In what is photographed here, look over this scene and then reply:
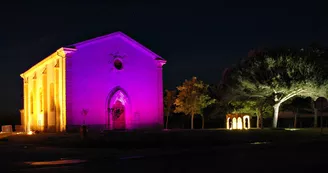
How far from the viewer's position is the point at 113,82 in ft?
130

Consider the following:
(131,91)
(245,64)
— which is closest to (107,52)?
(131,91)

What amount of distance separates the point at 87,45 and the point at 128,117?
28.1ft

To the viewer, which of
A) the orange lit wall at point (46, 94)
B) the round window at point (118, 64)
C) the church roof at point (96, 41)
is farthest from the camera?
the round window at point (118, 64)

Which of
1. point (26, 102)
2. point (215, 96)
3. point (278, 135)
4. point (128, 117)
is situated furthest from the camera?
point (215, 96)

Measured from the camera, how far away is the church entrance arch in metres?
39.4

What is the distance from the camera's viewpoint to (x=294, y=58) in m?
38.1

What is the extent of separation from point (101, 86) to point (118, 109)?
3160 millimetres

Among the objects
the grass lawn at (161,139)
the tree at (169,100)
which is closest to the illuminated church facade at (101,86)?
the grass lawn at (161,139)

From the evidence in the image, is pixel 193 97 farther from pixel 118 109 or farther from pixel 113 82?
pixel 113 82

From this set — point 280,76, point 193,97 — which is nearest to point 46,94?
point 193,97

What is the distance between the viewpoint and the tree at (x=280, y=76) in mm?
37875

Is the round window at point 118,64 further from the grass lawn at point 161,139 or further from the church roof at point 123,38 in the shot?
the grass lawn at point 161,139

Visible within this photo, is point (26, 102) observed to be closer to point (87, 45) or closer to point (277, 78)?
point (87, 45)

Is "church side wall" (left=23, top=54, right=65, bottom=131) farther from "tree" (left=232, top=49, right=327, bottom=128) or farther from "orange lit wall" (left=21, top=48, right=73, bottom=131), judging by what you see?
"tree" (left=232, top=49, right=327, bottom=128)
